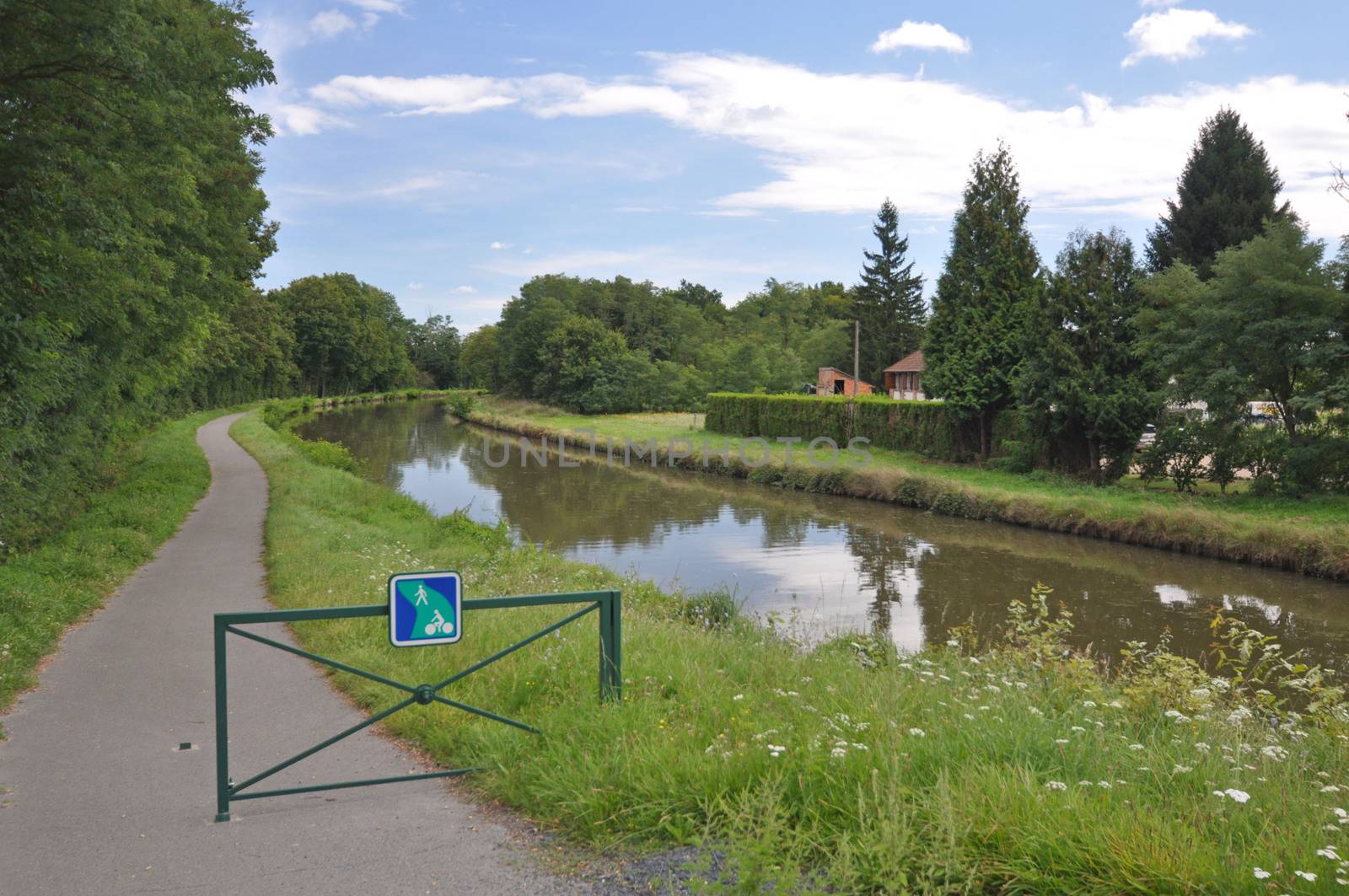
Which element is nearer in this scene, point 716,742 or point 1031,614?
point 716,742

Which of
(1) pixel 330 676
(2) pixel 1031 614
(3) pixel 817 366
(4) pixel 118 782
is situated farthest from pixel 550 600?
(3) pixel 817 366

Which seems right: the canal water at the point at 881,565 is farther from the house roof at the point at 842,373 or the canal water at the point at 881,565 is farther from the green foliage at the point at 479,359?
the green foliage at the point at 479,359

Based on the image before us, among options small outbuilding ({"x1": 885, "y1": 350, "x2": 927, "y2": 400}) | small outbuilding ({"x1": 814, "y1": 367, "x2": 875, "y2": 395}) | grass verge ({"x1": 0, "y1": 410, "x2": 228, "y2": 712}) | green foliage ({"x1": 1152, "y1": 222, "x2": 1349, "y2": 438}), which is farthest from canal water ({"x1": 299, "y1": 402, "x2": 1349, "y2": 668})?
small outbuilding ({"x1": 814, "y1": 367, "x2": 875, "y2": 395})

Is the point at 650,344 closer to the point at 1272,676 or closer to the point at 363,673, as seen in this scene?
the point at 1272,676

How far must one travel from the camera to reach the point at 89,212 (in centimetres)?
991

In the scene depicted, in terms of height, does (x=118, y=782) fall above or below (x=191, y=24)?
below

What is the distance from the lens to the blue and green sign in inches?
194

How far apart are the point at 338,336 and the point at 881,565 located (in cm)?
8220

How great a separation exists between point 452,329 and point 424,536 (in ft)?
495

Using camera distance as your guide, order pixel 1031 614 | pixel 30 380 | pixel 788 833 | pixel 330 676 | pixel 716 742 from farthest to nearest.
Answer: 1. pixel 1031 614
2. pixel 30 380
3. pixel 330 676
4. pixel 716 742
5. pixel 788 833

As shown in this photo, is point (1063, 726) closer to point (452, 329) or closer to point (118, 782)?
point (118, 782)

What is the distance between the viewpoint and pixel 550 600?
5.24 meters

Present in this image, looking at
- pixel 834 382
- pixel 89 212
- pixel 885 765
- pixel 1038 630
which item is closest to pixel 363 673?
pixel 885 765

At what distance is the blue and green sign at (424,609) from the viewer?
4.94 meters
